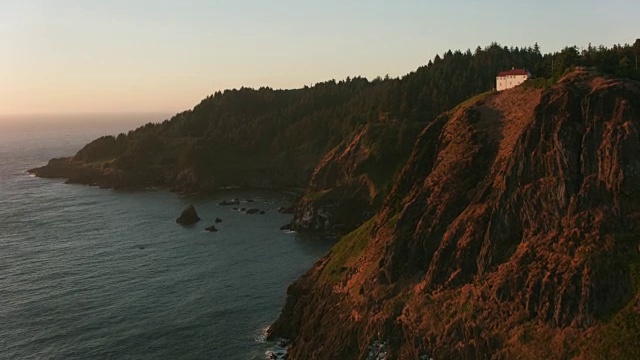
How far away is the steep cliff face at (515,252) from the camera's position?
52875 millimetres

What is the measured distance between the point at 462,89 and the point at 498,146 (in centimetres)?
9965

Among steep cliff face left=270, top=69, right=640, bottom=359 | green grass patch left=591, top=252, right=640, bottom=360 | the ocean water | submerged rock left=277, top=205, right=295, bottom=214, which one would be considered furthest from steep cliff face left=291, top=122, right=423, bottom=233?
green grass patch left=591, top=252, right=640, bottom=360

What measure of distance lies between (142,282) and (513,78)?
8005cm

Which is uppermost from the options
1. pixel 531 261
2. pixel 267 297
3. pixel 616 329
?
pixel 531 261

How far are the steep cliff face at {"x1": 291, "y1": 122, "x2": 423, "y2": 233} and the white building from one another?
43059 mm

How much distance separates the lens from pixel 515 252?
59.9 metres

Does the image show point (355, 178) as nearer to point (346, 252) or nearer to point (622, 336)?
point (346, 252)

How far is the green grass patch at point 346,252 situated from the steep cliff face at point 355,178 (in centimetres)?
4524

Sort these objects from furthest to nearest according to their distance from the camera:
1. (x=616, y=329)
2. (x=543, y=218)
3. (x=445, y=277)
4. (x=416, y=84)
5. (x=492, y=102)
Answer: (x=416, y=84) < (x=492, y=102) < (x=445, y=277) < (x=543, y=218) < (x=616, y=329)

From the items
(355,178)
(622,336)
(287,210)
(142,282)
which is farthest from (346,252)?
(287,210)

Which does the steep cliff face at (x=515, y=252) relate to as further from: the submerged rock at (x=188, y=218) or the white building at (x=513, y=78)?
the submerged rock at (x=188, y=218)

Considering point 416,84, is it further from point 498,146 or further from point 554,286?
point 554,286

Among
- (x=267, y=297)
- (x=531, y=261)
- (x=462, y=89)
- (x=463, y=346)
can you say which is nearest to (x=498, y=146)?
(x=531, y=261)

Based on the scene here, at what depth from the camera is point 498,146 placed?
237ft
